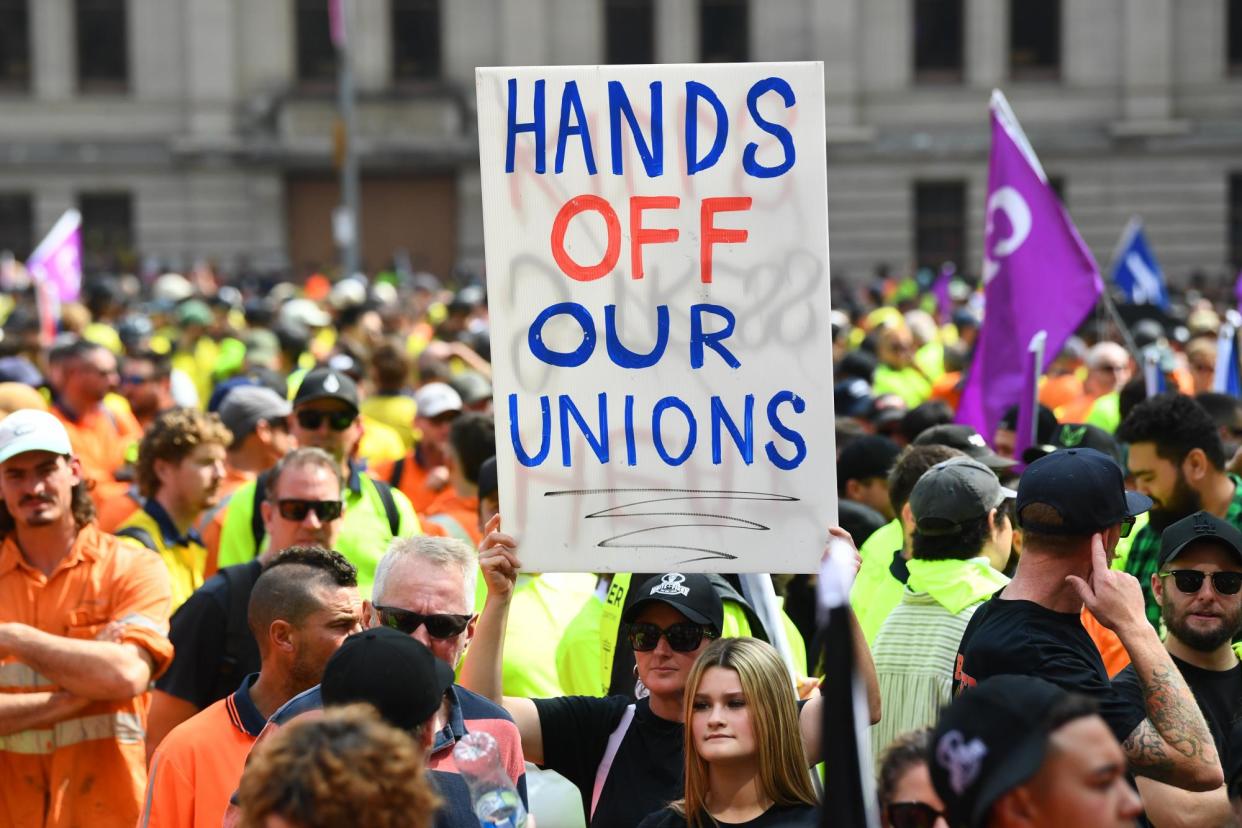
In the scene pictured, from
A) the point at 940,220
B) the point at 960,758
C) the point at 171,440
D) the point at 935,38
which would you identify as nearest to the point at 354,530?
the point at 171,440

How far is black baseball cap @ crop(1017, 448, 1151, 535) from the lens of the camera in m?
4.10

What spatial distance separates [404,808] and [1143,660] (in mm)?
1775

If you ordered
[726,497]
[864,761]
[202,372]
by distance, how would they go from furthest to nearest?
[202,372] < [726,497] < [864,761]

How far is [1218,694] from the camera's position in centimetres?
448

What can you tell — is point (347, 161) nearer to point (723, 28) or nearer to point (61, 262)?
point (723, 28)

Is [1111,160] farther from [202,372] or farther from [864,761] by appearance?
[864,761]

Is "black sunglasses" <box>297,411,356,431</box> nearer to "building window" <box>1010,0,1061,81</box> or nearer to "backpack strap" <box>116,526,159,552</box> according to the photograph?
"backpack strap" <box>116,526,159,552</box>

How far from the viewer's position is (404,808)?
9.34 ft

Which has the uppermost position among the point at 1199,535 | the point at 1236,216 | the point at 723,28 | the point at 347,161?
the point at 723,28

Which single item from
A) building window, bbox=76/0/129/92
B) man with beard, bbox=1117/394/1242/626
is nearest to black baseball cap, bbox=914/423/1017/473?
man with beard, bbox=1117/394/1242/626

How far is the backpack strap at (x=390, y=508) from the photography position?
655 cm

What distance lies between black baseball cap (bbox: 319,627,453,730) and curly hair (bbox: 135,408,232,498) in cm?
332

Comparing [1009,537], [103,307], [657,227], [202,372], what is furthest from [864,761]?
[103,307]

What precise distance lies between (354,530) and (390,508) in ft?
0.73
